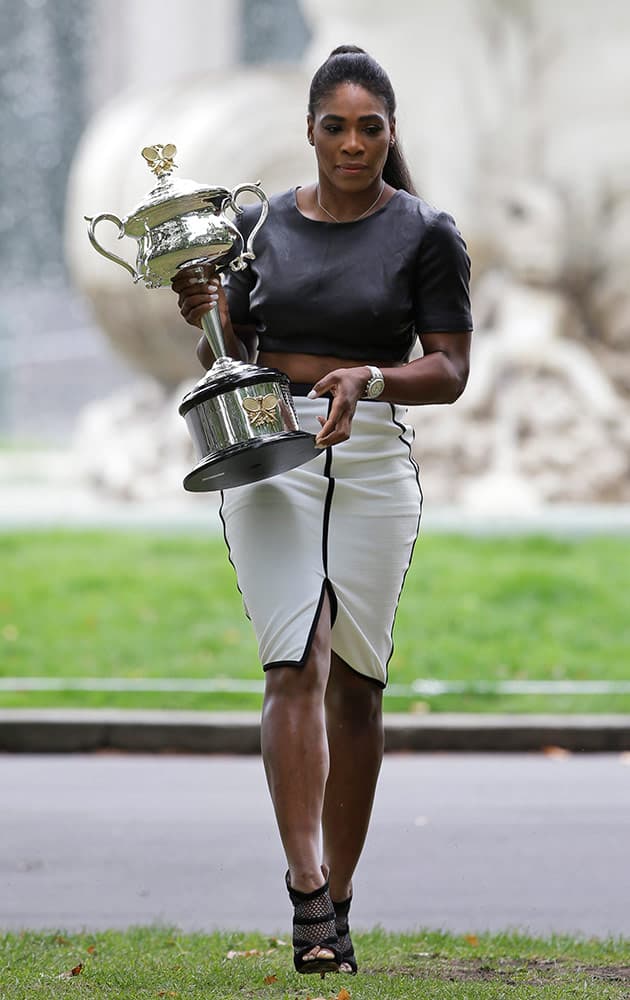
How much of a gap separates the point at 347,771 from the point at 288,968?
45cm

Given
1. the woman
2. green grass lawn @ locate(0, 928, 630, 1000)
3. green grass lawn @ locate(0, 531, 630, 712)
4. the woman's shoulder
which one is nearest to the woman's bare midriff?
the woman

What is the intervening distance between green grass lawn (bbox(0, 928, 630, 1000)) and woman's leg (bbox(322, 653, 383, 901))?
0.26m

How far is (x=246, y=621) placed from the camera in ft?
36.5

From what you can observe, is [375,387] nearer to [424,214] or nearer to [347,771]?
[424,214]

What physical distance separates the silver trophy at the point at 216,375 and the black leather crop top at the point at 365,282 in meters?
0.10

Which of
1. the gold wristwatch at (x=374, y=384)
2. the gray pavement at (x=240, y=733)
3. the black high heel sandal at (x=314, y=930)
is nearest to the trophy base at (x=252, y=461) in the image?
the gold wristwatch at (x=374, y=384)

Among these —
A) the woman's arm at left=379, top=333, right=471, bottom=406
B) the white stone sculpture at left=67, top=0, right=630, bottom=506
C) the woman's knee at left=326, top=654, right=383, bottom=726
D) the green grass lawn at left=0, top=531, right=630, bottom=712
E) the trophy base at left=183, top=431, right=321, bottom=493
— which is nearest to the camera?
the trophy base at left=183, top=431, right=321, bottom=493

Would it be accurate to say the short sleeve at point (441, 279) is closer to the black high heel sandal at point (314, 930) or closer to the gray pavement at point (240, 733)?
the black high heel sandal at point (314, 930)

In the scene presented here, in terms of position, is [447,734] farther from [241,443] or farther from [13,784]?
[241,443]

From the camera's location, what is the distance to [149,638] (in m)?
10.9

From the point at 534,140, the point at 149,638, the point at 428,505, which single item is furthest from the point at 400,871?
the point at 534,140

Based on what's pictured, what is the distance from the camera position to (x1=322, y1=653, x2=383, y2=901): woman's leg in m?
4.41

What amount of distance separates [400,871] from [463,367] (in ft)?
8.48

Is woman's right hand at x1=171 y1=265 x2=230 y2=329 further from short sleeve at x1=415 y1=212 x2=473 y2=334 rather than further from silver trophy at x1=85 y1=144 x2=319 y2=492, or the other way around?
short sleeve at x1=415 y1=212 x2=473 y2=334
